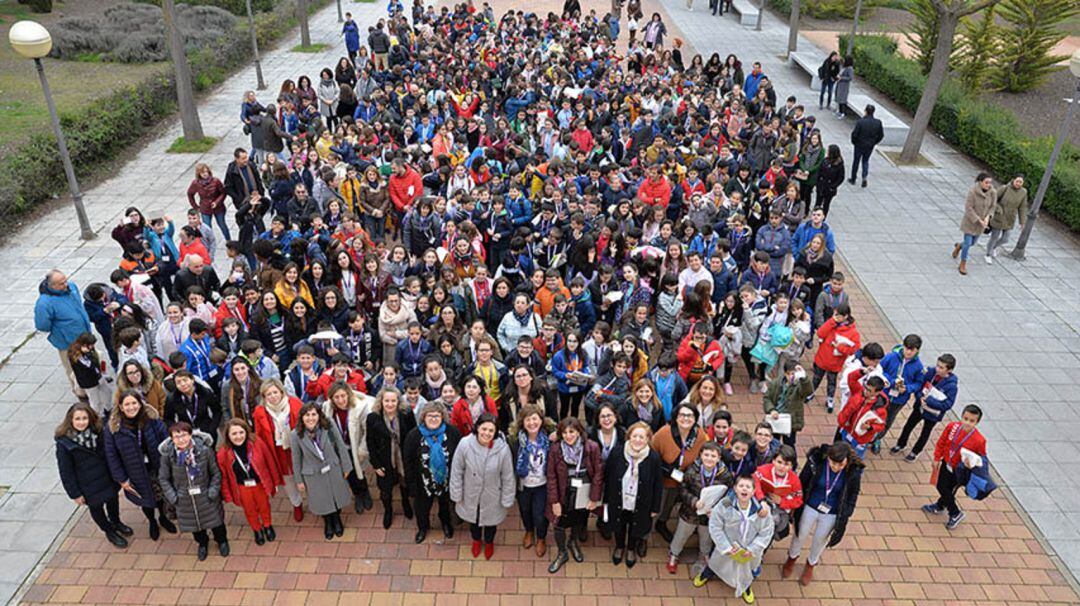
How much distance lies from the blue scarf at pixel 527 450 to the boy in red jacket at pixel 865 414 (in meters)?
3.06

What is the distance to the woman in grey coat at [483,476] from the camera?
626 centimetres

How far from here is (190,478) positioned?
6.30 metres

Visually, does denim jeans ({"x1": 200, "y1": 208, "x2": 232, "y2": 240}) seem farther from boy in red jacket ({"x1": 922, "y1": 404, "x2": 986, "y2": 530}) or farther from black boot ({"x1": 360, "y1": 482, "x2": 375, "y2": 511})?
boy in red jacket ({"x1": 922, "y1": 404, "x2": 986, "y2": 530})

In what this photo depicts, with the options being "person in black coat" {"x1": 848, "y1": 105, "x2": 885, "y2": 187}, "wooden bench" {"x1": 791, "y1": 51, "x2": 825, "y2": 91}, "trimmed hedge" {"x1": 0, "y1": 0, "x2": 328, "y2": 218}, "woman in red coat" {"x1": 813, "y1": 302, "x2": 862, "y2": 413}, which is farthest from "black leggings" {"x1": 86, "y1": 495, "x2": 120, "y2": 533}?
"wooden bench" {"x1": 791, "y1": 51, "x2": 825, "y2": 91}

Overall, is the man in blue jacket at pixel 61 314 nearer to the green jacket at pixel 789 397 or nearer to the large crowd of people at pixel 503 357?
the large crowd of people at pixel 503 357

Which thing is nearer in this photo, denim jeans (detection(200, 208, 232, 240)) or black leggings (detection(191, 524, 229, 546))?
black leggings (detection(191, 524, 229, 546))

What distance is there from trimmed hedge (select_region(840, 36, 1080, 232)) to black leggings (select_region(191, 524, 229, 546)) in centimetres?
1485

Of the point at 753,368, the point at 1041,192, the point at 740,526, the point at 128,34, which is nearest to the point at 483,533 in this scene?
the point at 740,526

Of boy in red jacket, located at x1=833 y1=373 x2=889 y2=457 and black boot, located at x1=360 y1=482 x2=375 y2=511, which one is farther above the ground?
boy in red jacket, located at x1=833 y1=373 x2=889 y2=457

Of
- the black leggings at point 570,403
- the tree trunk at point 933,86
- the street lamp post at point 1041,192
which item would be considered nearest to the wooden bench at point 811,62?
the tree trunk at point 933,86

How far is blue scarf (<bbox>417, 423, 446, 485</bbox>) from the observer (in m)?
6.41

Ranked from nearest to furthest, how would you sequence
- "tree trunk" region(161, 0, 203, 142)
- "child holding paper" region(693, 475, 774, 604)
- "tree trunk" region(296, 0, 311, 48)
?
"child holding paper" region(693, 475, 774, 604), "tree trunk" region(161, 0, 203, 142), "tree trunk" region(296, 0, 311, 48)

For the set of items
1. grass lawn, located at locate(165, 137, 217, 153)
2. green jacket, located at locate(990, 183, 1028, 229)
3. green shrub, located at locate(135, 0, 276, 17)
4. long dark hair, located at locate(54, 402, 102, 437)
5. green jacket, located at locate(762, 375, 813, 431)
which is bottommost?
green shrub, located at locate(135, 0, 276, 17)

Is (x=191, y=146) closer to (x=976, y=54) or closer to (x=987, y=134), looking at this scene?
(x=987, y=134)
